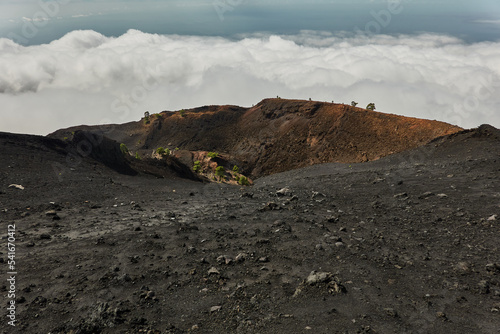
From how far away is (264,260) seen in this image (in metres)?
7.65

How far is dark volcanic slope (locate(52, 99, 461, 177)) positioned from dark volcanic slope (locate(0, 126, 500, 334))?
23079 millimetres

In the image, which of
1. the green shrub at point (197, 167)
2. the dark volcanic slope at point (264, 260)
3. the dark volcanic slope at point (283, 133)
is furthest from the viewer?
the green shrub at point (197, 167)

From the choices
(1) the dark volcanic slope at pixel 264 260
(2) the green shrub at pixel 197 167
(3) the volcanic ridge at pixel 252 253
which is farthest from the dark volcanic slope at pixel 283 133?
(1) the dark volcanic slope at pixel 264 260

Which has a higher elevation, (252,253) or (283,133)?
(283,133)

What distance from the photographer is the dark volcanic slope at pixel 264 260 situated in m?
5.59

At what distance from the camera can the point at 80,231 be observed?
9.74m

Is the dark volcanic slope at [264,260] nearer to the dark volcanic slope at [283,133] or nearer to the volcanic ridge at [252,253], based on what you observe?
the volcanic ridge at [252,253]

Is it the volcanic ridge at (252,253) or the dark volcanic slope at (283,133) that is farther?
the dark volcanic slope at (283,133)

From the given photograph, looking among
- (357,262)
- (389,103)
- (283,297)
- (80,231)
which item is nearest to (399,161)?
(357,262)

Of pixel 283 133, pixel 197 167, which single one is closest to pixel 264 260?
pixel 197 167

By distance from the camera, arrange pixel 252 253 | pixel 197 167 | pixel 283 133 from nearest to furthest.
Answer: pixel 252 253
pixel 197 167
pixel 283 133

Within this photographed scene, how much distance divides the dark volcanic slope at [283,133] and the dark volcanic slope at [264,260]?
23079mm

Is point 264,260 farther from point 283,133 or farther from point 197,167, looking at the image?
point 283,133

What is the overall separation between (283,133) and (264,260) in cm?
4269
